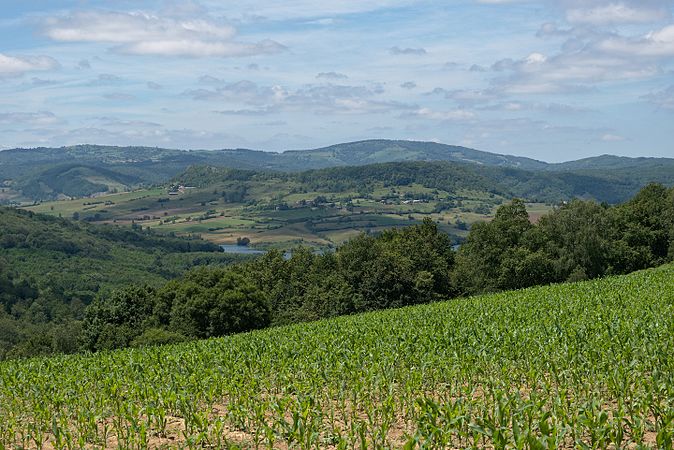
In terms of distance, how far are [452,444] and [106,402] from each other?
10567mm

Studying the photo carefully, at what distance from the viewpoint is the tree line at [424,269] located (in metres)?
65.4

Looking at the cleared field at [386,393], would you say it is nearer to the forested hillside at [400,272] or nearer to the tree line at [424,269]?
the forested hillside at [400,272]

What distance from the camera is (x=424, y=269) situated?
80.9 m

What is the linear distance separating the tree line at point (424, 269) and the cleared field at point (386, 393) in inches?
1389

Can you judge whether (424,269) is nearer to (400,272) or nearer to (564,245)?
(400,272)

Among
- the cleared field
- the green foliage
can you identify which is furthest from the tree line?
the cleared field

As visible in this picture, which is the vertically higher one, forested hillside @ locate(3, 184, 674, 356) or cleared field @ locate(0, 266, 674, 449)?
cleared field @ locate(0, 266, 674, 449)

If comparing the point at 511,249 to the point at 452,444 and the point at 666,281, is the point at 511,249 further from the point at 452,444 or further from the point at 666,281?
the point at 452,444

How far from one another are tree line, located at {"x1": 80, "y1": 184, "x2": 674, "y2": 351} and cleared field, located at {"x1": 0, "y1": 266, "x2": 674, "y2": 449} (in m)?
35.3

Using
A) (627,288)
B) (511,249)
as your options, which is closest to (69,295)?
(511,249)

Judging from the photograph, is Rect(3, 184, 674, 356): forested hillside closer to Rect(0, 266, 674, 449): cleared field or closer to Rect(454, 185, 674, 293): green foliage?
Rect(454, 185, 674, 293): green foliage

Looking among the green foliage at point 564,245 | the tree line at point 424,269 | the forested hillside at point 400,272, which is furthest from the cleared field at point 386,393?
the green foliage at point 564,245

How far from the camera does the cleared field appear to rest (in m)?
13.3

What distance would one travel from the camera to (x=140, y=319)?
66.2 m
